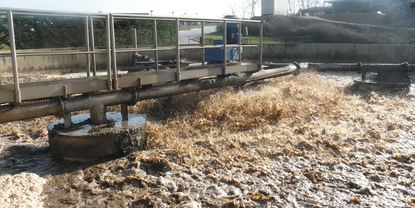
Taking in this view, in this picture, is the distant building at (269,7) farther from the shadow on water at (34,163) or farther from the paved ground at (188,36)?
the shadow on water at (34,163)

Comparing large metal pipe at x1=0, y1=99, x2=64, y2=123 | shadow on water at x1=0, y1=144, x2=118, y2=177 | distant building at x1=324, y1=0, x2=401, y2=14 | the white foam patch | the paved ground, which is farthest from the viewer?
distant building at x1=324, y1=0, x2=401, y2=14

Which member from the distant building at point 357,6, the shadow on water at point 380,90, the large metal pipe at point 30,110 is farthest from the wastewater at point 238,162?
the distant building at point 357,6

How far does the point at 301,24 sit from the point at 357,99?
23.3 m

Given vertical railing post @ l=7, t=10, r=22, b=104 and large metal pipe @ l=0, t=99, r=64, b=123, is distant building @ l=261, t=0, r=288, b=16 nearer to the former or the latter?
large metal pipe @ l=0, t=99, r=64, b=123

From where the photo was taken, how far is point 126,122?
730cm

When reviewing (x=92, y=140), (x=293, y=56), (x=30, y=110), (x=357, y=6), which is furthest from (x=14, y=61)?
(x=357, y=6)

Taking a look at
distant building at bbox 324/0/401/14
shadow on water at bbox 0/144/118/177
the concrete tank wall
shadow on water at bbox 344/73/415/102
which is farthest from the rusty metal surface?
distant building at bbox 324/0/401/14

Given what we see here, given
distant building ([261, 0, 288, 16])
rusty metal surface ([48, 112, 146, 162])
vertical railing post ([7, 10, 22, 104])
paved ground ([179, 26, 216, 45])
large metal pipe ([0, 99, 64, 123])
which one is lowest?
rusty metal surface ([48, 112, 146, 162])

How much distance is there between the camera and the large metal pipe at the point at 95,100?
5949 millimetres

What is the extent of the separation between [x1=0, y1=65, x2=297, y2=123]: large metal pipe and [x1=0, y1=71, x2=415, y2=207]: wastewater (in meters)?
0.74

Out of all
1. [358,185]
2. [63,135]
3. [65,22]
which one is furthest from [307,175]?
[65,22]

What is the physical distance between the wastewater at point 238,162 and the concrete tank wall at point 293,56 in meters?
9.83

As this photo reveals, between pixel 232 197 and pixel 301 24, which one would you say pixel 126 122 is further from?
pixel 301 24

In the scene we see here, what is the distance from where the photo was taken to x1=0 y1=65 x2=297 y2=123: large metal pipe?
19.5ft
